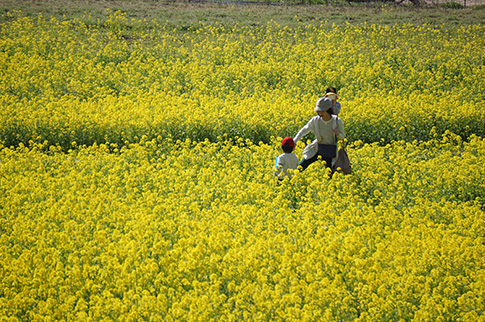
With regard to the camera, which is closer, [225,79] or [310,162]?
[310,162]

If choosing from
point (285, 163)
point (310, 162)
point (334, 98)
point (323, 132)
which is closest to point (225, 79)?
point (334, 98)

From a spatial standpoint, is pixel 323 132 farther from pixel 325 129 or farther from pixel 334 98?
pixel 334 98

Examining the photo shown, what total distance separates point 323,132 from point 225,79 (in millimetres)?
8249

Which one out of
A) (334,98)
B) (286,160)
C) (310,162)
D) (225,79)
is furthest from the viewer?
(225,79)

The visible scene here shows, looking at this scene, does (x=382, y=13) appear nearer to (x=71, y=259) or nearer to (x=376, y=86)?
(x=376, y=86)

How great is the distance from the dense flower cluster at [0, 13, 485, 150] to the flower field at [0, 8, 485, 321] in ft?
0.25

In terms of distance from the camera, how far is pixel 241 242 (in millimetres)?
6559

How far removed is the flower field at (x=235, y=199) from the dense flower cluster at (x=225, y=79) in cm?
8

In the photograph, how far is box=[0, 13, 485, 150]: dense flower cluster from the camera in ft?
38.5

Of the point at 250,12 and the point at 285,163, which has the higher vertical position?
the point at 250,12

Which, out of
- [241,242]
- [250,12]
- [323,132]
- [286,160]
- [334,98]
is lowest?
[241,242]

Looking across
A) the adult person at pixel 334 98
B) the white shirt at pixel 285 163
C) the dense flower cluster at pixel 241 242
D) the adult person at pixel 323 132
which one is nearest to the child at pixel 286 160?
the white shirt at pixel 285 163

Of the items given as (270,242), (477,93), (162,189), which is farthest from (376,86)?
(270,242)

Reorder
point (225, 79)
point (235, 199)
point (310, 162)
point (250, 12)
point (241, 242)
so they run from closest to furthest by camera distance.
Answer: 1. point (241, 242)
2. point (235, 199)
3. point (310, 162)
4. point (225, 79)
5. point (250, 12)
